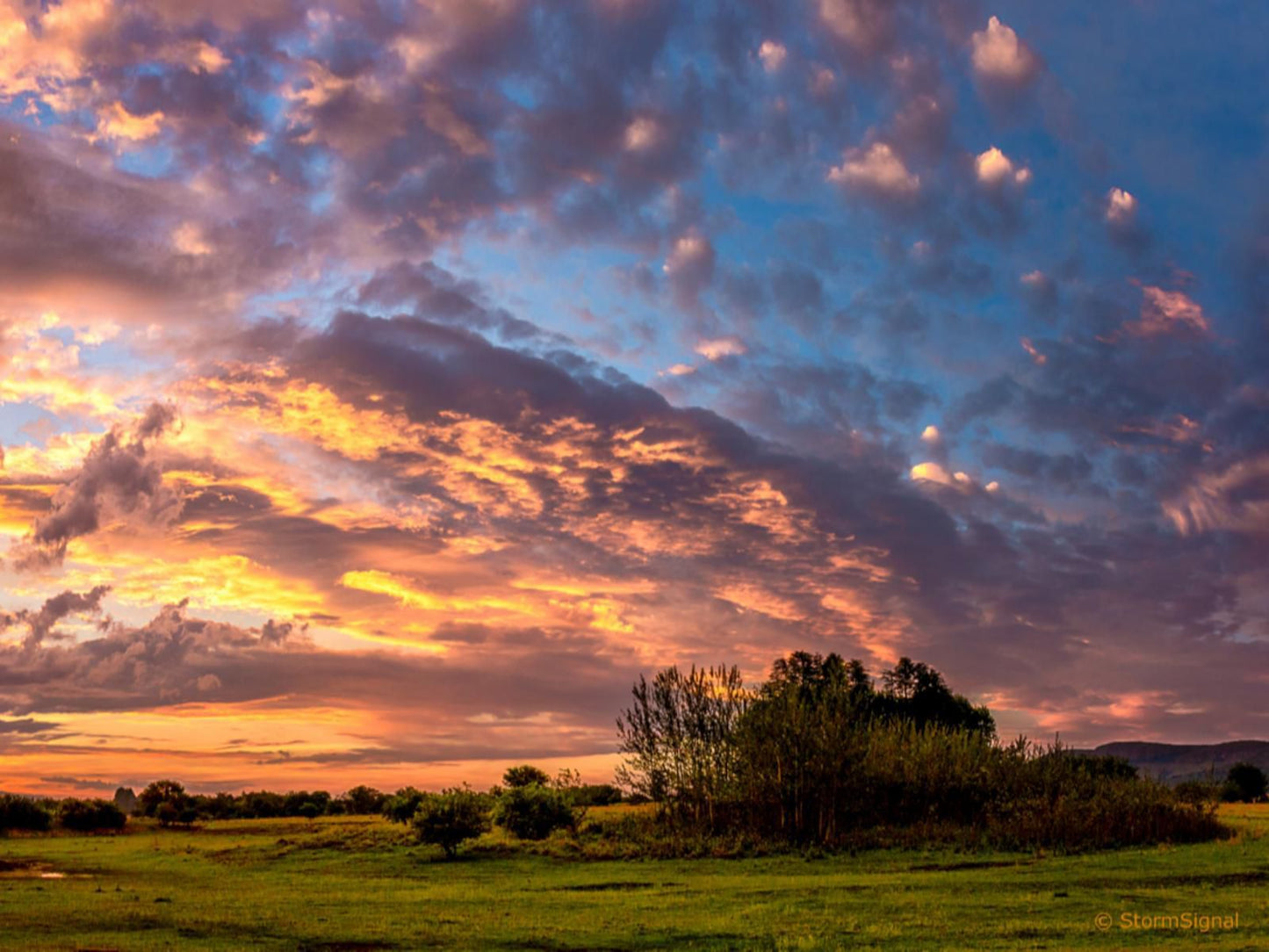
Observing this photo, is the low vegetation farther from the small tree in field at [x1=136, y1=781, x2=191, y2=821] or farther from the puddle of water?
the small tree in field at [x1=136, y1=781, x2=191, y2=821]

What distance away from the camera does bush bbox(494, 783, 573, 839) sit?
138ft

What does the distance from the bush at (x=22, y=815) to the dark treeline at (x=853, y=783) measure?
109ft

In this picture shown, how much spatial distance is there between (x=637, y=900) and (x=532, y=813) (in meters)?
17.9

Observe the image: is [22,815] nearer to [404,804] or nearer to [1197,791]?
[404,804]

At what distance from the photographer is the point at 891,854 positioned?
36125mm

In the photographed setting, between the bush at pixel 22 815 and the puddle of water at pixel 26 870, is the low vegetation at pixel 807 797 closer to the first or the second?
the puddle of water at pixel 26 870

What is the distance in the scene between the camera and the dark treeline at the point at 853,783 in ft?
126

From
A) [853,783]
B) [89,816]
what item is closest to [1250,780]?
[853,783]

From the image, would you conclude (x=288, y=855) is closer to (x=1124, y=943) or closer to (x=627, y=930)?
(x=627, y=930)

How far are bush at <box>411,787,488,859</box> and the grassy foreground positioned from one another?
0.78 metres

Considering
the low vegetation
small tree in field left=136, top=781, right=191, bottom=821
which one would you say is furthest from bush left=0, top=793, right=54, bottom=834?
the low vegetation

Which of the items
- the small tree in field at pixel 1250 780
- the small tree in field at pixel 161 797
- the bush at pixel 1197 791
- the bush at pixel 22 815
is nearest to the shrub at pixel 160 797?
the small tree in field at pixel 161 797

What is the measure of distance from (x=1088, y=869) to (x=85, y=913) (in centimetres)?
2580

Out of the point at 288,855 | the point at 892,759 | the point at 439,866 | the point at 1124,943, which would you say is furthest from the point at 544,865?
the point at 1124,943
